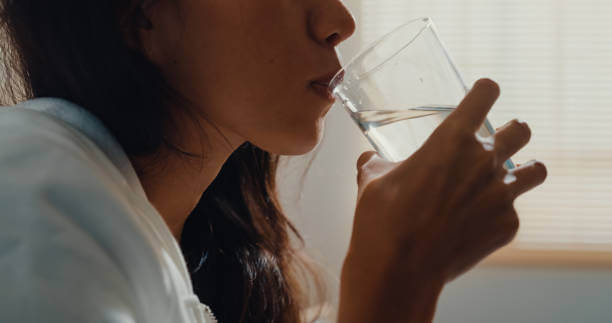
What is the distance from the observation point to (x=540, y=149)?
2393 mm

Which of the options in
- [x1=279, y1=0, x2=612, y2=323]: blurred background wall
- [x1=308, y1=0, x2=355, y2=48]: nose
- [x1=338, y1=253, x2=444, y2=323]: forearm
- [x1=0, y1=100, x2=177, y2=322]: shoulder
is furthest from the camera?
[x1=279, y1=0, x2=612, y2=323]: blurred background wall

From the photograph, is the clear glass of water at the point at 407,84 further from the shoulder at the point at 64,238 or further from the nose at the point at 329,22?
the shoulder at the point at 64,238

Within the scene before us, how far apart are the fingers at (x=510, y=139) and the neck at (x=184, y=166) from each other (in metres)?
0.36

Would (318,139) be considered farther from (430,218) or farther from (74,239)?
(74,239)

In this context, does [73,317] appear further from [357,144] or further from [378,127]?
[357,144]

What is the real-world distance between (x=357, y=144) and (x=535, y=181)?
1.84m

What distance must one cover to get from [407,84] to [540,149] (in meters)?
1.94

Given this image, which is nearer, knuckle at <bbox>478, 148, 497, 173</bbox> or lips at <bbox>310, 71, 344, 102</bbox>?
knuckle at <bbox>478, 148, 497, 173</bbox>

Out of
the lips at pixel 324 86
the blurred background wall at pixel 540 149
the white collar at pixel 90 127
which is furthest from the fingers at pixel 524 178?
the blurred background wall at pixel 540 149

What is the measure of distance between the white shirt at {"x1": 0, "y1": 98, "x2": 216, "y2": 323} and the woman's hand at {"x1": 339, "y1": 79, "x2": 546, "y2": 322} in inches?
6.5

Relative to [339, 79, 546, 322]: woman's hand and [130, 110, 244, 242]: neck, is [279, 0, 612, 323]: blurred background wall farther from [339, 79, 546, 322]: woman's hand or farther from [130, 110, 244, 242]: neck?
[339, 79, 546, 322]: woman's hand

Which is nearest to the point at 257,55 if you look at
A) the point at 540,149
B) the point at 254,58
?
the point at 254,58

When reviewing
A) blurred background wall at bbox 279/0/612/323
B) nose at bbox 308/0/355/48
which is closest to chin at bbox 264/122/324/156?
nose at bbox 308/0/355/48

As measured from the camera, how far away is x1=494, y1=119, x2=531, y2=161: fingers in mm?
564
